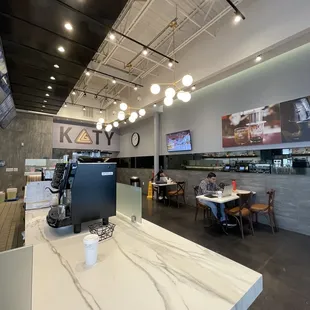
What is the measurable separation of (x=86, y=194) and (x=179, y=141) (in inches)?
213

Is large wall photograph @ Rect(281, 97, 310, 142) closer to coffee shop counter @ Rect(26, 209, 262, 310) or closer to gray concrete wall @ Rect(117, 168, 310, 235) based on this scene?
gray concrete wall @ Rect(117, 168, 310, 235)

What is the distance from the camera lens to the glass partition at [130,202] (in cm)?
159

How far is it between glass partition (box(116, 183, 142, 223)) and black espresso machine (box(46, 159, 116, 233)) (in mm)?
251

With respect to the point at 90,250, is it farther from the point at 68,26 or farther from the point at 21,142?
the point at 21,142

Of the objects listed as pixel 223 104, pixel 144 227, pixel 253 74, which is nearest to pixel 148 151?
pixel 223 104

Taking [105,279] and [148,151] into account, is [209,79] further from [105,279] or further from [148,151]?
[105,279]

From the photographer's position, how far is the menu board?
3.67 meters

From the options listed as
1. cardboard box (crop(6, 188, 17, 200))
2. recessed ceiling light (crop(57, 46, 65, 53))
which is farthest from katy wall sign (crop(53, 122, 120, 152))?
recessed ceiling light (crop(57, 46, 65, 53))

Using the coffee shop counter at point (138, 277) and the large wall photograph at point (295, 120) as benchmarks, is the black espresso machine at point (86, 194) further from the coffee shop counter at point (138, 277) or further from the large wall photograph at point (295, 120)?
the large wall photograph at point (295, 120)

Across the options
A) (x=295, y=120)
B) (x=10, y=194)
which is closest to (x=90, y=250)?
(x=295, y=120)

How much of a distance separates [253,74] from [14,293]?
5561 millimetres

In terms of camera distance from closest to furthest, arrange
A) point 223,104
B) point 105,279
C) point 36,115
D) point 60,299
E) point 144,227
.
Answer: point 60,299 < point 105,279 < point 144,227 < point 223,104 < point 36,115

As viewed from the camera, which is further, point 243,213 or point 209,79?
point 209,79

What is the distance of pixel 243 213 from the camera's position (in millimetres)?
3674
